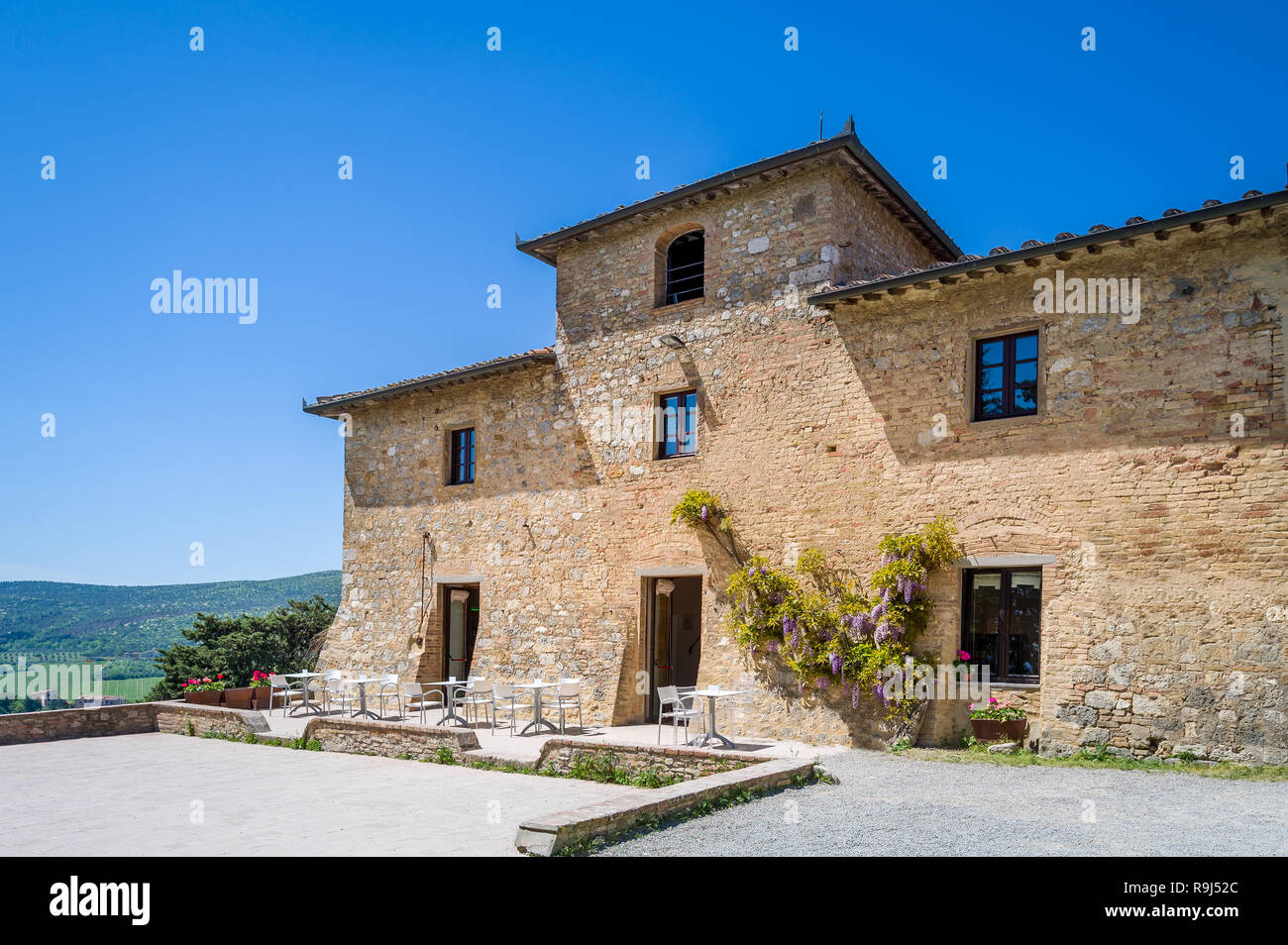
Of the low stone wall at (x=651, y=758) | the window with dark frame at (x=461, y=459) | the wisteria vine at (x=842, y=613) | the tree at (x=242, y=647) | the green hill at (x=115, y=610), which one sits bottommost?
the green hill at (x=115, y=610)

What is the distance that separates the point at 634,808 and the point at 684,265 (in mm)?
8663

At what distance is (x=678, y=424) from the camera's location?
12852mm

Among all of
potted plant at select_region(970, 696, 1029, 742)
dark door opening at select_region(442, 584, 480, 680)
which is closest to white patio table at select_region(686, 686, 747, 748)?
potted plant at select_region(970, 696, 1029, 742)

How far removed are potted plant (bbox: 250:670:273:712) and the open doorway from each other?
7042 mm

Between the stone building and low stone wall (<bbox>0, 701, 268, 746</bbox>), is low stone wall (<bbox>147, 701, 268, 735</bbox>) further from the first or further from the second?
the stone building

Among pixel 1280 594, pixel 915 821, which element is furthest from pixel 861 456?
pixel 915 821

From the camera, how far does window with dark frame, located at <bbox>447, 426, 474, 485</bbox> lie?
15728 millimetres

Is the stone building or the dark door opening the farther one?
the dark door opening

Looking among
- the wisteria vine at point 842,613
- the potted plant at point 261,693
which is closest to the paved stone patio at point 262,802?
the wisteria vine at point 842,613

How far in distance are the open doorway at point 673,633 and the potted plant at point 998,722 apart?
3956mm

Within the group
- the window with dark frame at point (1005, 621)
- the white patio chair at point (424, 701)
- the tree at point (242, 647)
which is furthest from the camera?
the tree at point (242, 647)

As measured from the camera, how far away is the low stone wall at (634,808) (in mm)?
5688

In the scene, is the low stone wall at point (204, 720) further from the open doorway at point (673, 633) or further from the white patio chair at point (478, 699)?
the open doorway at point (673, 633)
